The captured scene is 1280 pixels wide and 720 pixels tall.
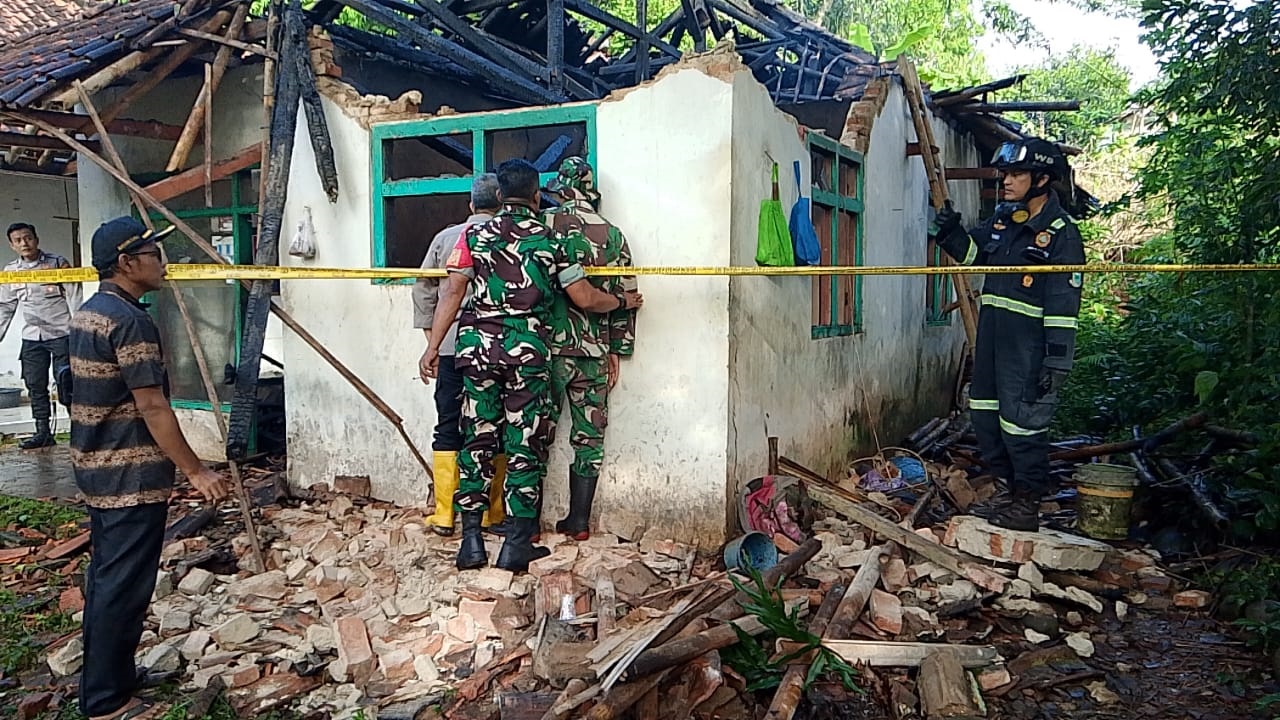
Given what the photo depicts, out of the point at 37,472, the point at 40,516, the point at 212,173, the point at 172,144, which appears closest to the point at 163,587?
the point at 40,516

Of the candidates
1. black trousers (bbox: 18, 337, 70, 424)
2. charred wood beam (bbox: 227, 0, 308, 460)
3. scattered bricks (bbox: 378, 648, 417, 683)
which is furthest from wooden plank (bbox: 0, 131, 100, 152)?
scattered bricks (bbox: 378, 648, 417, 683)

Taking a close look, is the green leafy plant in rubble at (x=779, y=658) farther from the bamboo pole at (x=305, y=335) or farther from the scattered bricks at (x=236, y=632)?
the bamboo pole at (x=305, y=335)

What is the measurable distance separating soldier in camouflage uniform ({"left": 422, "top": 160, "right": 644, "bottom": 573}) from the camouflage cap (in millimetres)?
337

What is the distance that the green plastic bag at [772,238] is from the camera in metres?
5.37

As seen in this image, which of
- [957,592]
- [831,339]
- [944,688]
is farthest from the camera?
[831,339]

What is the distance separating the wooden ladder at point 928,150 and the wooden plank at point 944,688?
16.4ft

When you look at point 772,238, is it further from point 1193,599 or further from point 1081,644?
point 1193,599

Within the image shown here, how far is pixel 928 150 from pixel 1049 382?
4225 mm

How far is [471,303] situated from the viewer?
16.3ft

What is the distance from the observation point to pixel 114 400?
354 centimetres

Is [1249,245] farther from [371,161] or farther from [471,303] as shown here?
[371,161]


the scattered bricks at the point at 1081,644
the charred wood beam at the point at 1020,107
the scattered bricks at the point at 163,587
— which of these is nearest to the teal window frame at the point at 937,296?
the charred wood beam at the point at 1020,107

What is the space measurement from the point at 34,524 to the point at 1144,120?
20.1 m


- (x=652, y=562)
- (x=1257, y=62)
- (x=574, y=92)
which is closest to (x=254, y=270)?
(x=652, y=562)
